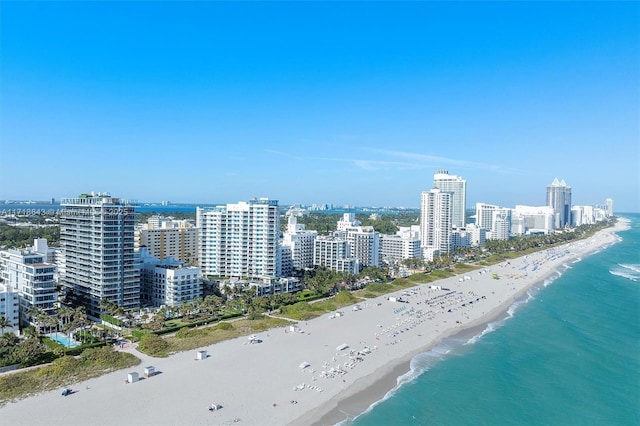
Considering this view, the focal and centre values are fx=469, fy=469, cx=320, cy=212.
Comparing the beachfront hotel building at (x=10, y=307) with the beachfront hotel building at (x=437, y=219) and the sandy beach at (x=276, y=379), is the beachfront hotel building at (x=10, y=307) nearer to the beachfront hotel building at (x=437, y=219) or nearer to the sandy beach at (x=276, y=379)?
the sandy beach at (x=276, y=379)

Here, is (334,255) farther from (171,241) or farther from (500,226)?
(500,226)

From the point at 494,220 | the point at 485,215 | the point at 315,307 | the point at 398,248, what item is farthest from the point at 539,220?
the point at 315,307

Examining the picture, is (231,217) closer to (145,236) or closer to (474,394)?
(145,236)

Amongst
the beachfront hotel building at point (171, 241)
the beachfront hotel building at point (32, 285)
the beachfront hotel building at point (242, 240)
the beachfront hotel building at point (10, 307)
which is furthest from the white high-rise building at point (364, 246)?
the beachfront hotel building at point (10, 307)

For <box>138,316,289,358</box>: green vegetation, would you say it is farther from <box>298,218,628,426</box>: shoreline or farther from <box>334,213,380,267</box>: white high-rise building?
<box>334,213,380,267</box>: white high-rise building

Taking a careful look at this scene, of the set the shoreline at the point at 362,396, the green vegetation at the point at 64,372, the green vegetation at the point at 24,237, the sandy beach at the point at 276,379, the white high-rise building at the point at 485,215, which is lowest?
the shoreline at the point at 362,396

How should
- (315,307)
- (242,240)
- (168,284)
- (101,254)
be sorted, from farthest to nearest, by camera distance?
1. (242,240)
2. (315,307)
3. (168,284)
4. (101,254)
